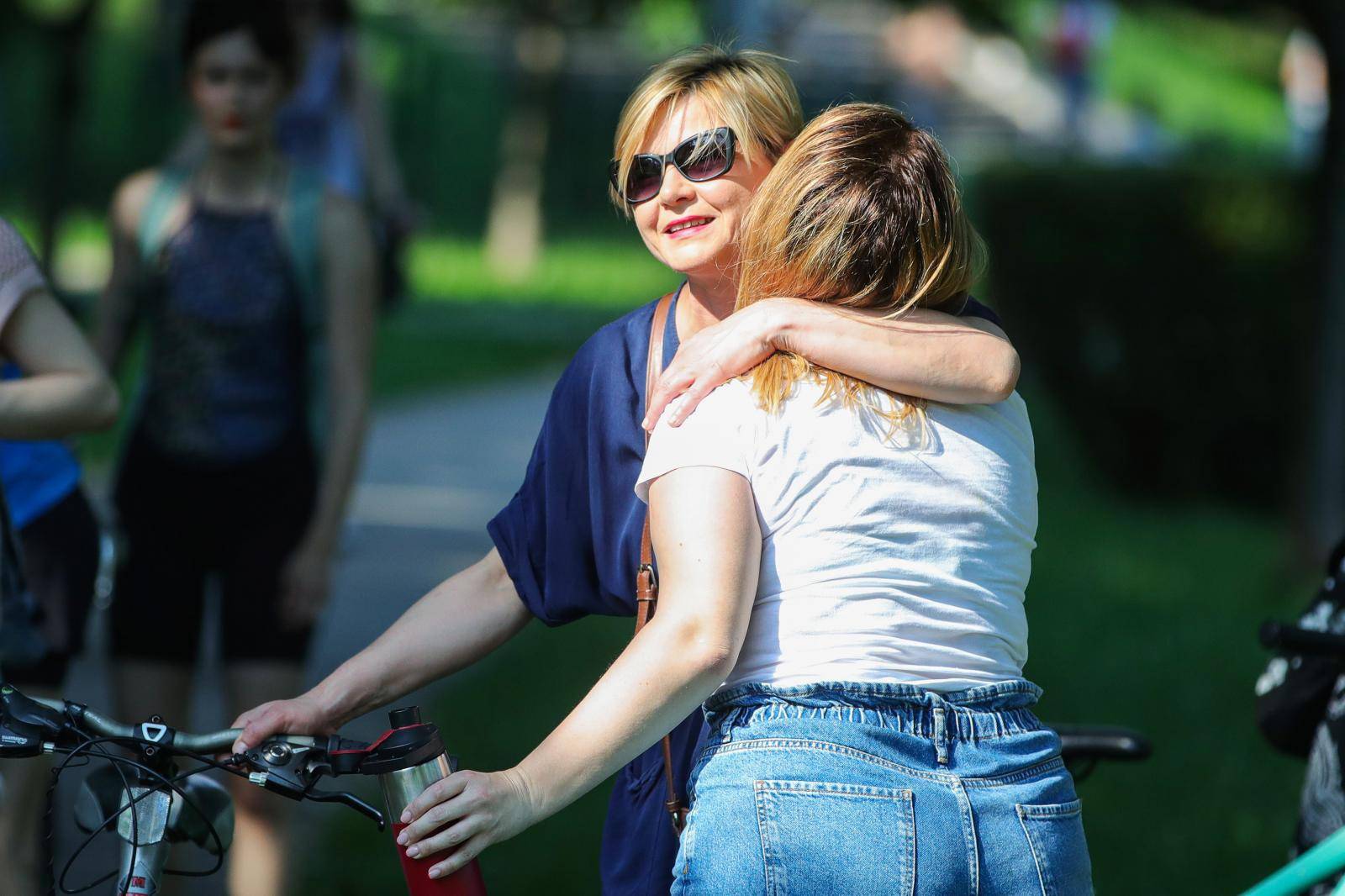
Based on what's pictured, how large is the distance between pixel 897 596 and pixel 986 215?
9.94 meters

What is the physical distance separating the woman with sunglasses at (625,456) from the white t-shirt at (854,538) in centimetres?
29

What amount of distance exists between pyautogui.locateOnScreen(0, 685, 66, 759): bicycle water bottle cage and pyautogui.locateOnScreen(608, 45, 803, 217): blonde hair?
3.66 feet

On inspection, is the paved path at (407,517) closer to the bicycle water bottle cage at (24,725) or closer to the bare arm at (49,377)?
the bare arm at (49,377)

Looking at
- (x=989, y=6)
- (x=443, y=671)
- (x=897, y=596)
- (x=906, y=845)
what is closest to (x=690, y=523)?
(x=897, y=596)

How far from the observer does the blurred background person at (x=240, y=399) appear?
376cm

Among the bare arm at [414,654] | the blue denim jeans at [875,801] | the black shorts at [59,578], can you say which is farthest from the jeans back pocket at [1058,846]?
the black shorts at [59,578]

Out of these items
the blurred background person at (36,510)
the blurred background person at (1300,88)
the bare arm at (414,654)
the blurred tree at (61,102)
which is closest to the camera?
the bare arm at (414,654)

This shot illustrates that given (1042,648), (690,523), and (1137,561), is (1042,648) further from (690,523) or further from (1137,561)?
(690,523)

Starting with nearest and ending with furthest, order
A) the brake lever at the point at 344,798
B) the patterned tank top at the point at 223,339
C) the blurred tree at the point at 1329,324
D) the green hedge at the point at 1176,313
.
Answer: the brake lever at the point at 344,798, the patterned tank top at the point at 223,339, the blurred tree at the point at 1329,324, the green hedge at the point at 1176,313

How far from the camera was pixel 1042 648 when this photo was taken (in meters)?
6.77

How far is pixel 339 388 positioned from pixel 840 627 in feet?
7.07

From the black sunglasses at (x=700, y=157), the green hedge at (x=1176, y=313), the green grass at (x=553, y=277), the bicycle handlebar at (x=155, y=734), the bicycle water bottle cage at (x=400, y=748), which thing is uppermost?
the black sunglasses at (x=700, y=157)

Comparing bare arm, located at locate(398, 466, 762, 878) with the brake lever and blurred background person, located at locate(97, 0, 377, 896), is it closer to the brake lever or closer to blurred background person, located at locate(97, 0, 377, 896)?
the brake lever

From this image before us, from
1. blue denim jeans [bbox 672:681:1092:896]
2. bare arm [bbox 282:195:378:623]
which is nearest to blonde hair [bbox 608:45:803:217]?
blue denim jeans [bbox 672:681:1092:896]
